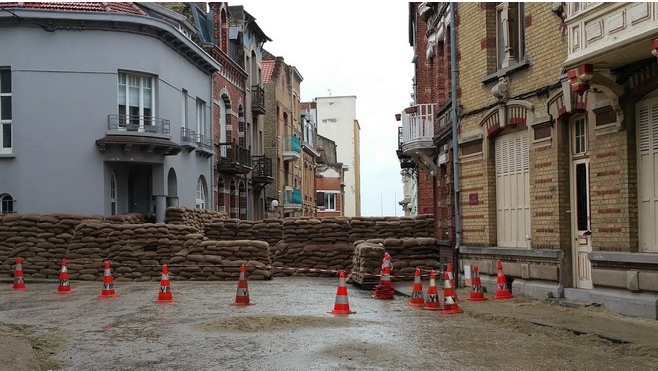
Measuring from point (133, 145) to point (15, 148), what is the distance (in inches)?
142

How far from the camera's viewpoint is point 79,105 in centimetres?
2519

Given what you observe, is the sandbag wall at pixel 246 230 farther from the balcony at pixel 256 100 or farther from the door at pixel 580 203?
the balcony at pixel 256 100

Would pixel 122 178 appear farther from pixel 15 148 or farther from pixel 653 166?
pixel 653 166

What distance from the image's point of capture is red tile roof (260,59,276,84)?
5049 cm

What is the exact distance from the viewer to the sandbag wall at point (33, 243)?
2283cm

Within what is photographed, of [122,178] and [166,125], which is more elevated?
[166,125]

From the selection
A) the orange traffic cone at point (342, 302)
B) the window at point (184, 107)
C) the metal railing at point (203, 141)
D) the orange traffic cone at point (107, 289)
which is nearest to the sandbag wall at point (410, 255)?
the orange traffic cone at point (107, 289)

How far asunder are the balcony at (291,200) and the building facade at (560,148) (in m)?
31.9

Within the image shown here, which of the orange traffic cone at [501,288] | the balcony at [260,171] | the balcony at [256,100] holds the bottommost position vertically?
the orange traffic cone at [501,288]

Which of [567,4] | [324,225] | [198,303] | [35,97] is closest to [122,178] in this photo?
[35,97]

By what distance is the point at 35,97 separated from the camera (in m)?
24.8

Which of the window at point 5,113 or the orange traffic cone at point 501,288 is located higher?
the window at point 5,113

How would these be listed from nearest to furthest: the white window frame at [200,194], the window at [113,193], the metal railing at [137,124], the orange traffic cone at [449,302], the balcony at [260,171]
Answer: the orange traffic cone at [449,302], the metal railing at [137,124], the window at [113,193], the white window frame at [200,194], the balcony at [260,171]

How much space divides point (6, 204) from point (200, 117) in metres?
→ 10.1
